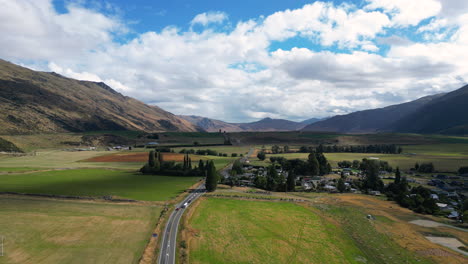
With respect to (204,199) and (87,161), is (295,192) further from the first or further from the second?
(87,161)

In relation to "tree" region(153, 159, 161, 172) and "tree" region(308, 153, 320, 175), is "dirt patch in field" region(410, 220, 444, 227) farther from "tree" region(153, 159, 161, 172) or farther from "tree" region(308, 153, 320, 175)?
"tree" region(153, 159, 161, 172)

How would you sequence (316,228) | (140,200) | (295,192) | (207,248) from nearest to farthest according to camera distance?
(207,248), (316,228), (140,200), (295,192)

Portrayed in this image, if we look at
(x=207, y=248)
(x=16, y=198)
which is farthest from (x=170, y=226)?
(x=16, y=198)

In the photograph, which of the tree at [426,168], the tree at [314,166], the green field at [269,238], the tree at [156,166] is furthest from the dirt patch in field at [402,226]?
the tree at [426,168]

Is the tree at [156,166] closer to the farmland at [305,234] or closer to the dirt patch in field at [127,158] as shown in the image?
the dirt patch in field at [127,158]

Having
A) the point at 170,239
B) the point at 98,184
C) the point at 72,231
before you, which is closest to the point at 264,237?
the point at 170,239

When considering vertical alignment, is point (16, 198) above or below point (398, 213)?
above
